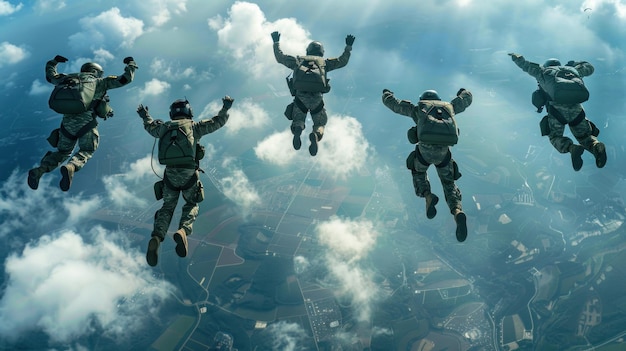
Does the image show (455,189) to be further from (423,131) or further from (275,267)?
(275,267)

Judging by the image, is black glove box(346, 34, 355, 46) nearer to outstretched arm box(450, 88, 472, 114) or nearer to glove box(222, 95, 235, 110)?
outstretched arm box(450, 88, 472, 114)

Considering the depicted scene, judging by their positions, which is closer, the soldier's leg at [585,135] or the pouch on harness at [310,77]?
the soldier's leg at [585,135]

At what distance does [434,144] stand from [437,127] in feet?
2.44

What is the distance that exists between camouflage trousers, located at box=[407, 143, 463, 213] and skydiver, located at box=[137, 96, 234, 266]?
27.1 ft

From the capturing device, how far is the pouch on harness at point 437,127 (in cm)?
1262

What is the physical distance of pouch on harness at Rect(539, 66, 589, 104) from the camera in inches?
554

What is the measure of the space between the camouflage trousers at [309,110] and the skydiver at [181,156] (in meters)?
4.88

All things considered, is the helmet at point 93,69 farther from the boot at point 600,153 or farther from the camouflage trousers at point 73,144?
the boot at point 600,153

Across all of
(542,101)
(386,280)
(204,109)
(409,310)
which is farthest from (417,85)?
(542,101)

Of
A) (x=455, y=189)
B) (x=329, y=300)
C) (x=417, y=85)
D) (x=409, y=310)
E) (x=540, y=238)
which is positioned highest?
(x=417, y=85)

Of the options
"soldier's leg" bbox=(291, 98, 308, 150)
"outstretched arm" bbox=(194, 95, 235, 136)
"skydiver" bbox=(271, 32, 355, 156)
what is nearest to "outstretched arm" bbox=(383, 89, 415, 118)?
"skydiver" bbox=(271, 32, 355, 156)

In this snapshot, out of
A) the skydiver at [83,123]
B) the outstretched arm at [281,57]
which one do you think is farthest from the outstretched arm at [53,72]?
the outstretched arm at [281,57]

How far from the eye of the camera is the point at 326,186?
126500 mm

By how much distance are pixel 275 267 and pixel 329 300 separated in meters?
19.2
